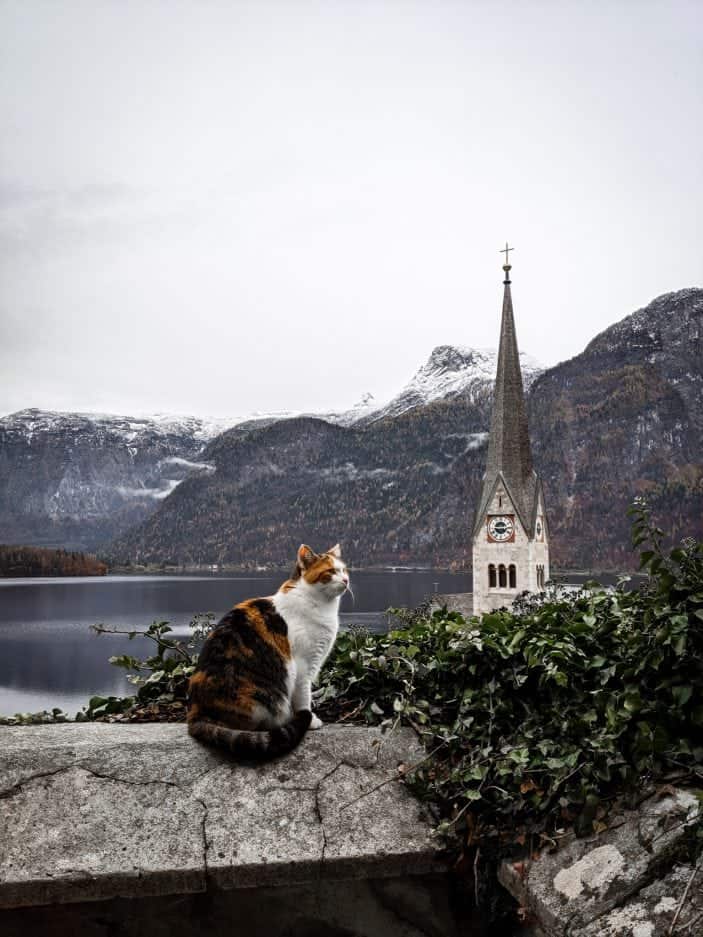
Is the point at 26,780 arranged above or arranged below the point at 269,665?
below

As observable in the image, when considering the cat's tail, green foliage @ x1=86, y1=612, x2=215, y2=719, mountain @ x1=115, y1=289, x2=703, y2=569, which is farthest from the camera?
mountain @ x1=115, y1=289, x2=703, y2=569

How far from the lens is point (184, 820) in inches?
98.3

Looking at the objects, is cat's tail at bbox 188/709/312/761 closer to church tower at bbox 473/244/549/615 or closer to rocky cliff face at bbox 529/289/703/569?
church tower at bbox 473/244/549/615

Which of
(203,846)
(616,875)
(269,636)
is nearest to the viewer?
(616,875)

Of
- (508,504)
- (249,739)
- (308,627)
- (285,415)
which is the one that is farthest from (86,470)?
(249,739)

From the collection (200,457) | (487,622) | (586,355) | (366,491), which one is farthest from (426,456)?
(487,622)

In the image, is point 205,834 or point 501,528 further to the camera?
point 501,528

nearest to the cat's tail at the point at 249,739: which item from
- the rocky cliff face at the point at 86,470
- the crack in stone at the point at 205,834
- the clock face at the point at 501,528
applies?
the crack in stone at the point at 205,834

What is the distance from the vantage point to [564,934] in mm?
2086

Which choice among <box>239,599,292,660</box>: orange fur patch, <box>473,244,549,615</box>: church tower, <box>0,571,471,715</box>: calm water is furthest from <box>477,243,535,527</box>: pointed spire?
<box>239,599,292,660</box>: orange fur patch

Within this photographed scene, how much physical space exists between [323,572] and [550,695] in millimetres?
1038

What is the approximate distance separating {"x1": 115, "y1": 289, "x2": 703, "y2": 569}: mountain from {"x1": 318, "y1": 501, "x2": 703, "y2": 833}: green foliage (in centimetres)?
4624

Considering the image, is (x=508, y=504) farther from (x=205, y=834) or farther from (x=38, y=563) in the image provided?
(x=205, y=834)

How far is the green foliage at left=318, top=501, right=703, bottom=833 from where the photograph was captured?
230 centimetres
